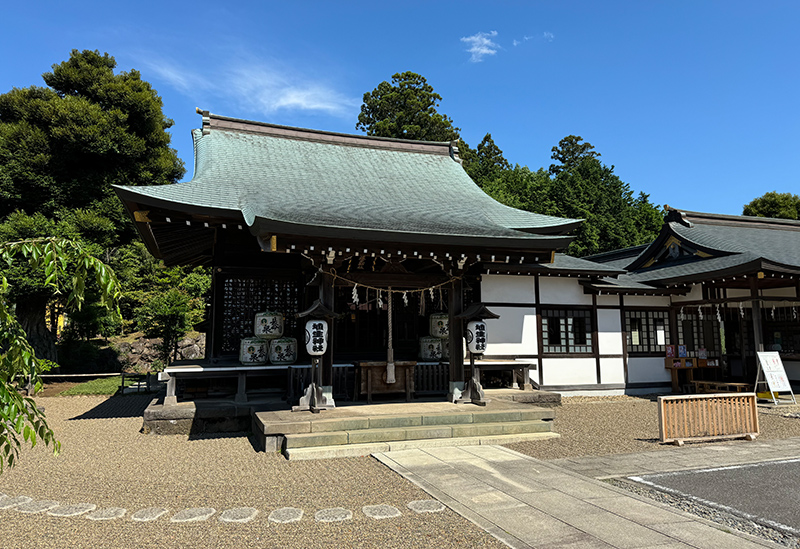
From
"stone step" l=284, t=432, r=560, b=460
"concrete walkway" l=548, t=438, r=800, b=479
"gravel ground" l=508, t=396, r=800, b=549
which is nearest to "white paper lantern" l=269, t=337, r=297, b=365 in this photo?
"stone step" l=284, t=432, r=560, b=460

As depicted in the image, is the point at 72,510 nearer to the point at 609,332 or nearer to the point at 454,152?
the point at 609,332

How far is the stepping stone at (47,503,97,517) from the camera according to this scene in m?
4.62

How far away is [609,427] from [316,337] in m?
5.65

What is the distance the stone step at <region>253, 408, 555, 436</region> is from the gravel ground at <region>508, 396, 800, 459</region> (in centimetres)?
63

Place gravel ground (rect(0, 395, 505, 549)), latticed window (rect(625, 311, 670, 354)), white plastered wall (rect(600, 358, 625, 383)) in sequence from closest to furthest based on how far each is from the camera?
1. gravel ground (rect(0, 395, 505, 549))
2. white plastered wall (rect(600, 358, 625, 383))
3. latticed window (rect(625, 311, 670, 354))

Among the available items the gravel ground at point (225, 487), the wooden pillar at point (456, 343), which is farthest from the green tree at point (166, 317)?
the wooden pillar at point (456, 343)

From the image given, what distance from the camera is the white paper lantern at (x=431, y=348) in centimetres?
1105

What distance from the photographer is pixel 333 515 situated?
454cm

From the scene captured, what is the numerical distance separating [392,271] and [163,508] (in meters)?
5.41

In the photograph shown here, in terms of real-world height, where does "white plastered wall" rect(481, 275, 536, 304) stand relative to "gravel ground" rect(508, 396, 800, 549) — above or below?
above

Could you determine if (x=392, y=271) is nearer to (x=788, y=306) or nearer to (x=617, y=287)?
(x=617, y=287)

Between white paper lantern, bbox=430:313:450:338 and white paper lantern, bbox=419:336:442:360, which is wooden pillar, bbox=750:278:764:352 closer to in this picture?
white paper lantern, bbox=430:313:450:338

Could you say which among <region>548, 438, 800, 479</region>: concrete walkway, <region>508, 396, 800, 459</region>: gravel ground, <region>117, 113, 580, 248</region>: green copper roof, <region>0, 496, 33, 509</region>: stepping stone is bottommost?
<region>508, 396, 800, 459</region>: gravel ground

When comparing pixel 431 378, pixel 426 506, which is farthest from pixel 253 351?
pixel 426 506
